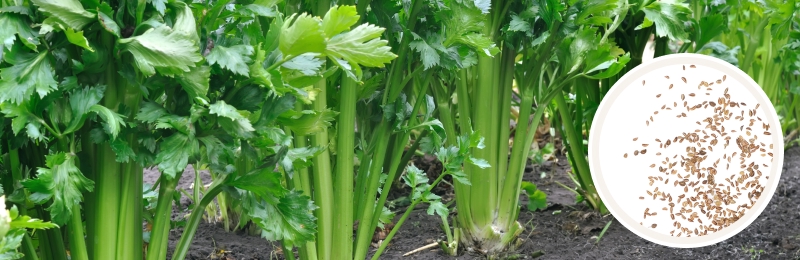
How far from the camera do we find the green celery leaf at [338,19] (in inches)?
50.8

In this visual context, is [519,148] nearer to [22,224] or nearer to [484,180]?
[484,180]

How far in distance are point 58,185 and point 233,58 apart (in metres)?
0.35

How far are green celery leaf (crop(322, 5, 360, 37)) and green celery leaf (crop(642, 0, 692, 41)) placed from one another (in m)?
1.24

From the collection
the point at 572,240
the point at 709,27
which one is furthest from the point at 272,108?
the point at 709,27

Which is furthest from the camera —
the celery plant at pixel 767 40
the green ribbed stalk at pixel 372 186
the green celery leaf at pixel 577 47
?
the celery plant at pixel 767 40

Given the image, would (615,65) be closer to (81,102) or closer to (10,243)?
(81,102)

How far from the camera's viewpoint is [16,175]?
1.46 m

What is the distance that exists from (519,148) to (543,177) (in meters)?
1.13

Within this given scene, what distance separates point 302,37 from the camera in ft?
4.26

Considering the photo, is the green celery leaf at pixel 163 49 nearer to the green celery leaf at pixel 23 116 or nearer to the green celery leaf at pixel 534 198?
the green celery leaf at pixel 23 116

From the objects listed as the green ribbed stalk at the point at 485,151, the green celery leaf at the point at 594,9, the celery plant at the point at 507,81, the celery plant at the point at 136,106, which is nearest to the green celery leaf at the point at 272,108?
the celery plant at the point at 136,106

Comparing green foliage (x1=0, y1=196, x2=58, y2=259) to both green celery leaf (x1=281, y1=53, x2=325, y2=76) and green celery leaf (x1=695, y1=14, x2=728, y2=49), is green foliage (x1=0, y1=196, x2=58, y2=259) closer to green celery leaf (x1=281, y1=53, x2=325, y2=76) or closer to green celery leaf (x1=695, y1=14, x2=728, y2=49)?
green celery leaf (x1=281, y1=53, x2=325, y2=76)

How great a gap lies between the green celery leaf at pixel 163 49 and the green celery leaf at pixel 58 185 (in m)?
0.23

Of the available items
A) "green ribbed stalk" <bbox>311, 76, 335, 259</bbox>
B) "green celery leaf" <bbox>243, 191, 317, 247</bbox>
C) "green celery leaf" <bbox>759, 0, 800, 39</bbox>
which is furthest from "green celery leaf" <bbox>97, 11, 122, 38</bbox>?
"green celery leaf" <bbox>759, 0, 800, 39</bbox>
